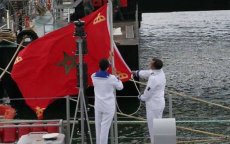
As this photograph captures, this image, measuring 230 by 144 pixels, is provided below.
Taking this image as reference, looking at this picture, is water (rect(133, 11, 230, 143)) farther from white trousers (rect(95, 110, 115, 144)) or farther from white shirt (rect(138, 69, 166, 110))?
white trousers (rect(95, 110, 115, 144))

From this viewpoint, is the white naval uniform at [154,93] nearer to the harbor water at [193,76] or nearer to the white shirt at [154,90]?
the white shirt at [154,90]

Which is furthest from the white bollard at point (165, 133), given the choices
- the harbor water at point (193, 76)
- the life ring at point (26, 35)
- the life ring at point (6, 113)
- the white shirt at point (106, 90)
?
the life ring at point (26, 35)

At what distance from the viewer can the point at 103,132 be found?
32.9 ft

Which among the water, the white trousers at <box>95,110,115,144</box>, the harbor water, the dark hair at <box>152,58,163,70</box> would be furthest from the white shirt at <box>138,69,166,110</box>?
the water

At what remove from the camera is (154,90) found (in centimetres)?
1002

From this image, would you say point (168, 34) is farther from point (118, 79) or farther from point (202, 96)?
point (118, 79)

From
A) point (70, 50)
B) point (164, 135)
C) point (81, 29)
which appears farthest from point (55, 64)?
point (164, 135)

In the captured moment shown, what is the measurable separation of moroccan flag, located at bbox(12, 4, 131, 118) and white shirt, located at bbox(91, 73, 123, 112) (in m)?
0.80

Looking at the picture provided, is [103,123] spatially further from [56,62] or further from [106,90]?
[56,62]

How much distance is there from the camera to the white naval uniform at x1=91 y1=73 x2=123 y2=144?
9781 mm

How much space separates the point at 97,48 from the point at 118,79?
99cm

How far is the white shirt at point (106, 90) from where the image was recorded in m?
9.77

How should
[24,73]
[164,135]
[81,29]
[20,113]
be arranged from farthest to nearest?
[20,113] < [24,73] < [81,29] < [164,135]

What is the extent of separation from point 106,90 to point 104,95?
11 cm
